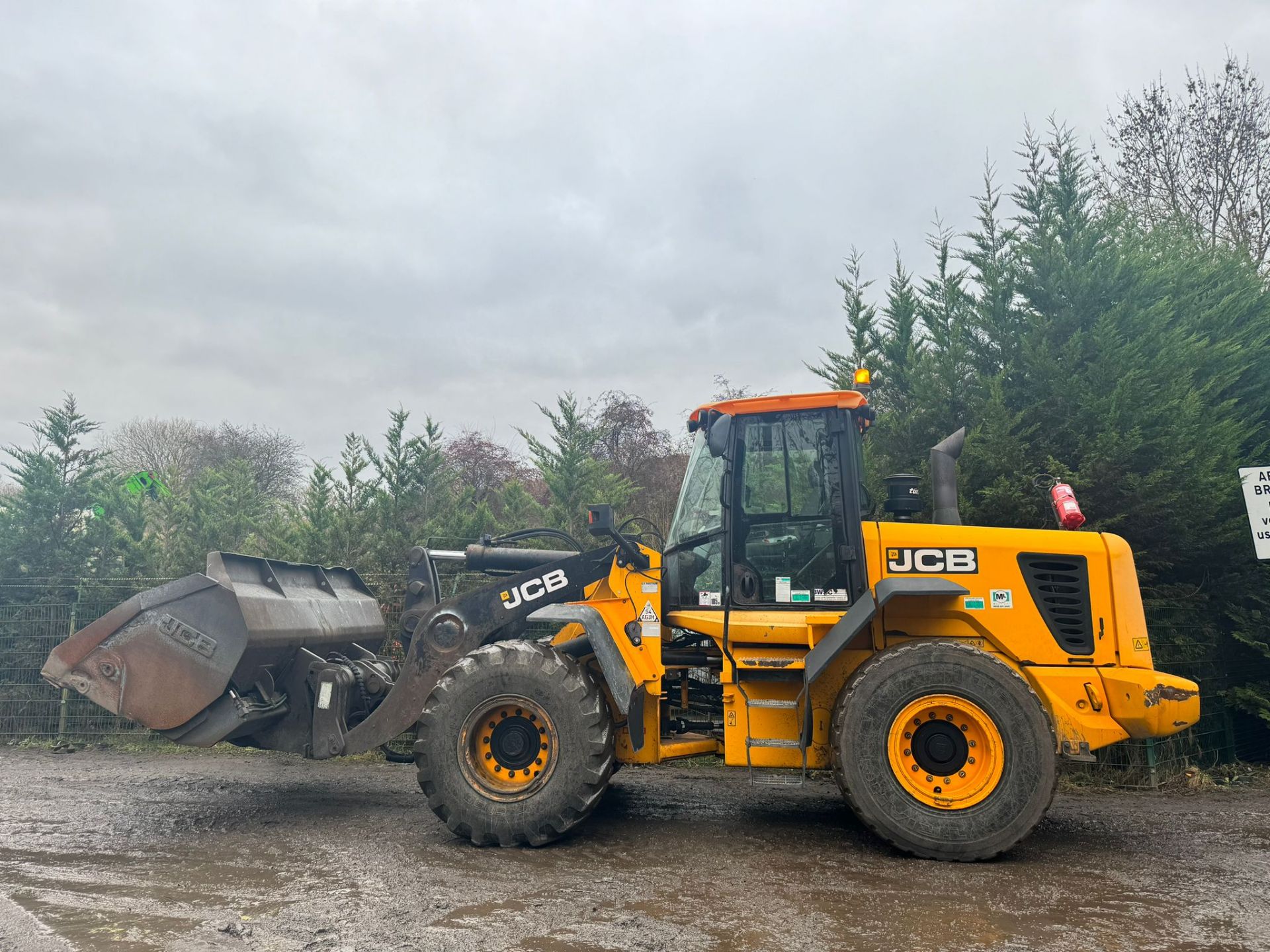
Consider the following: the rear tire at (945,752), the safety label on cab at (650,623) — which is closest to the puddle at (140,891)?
the safety label on cab at (650,623)

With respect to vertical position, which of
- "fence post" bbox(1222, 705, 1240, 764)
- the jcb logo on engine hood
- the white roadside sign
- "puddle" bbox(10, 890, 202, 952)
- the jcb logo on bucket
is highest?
the white roadside sign

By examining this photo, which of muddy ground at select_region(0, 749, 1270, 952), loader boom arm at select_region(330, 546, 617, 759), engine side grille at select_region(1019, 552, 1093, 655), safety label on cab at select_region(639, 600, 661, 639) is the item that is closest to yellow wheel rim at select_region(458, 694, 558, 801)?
muddy ground at select_region(0, 749, 1270, 952)

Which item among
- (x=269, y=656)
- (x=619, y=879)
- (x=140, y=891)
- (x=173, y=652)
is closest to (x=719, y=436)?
(x=619, y=879)

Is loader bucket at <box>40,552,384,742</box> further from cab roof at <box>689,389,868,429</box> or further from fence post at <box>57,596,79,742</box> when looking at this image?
fence post at <box>57,596,79,742</box>

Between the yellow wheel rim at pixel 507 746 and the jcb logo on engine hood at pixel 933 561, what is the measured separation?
2.31m

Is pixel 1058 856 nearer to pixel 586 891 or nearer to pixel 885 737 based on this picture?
pixel 885 737

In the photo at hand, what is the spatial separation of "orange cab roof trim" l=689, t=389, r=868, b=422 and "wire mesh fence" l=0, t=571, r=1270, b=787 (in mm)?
→ 3641

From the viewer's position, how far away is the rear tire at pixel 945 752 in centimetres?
512

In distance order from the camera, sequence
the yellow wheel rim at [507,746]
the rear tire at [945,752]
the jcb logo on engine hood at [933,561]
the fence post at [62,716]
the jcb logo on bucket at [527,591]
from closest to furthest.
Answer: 1. the rear tire at [945,752]
2. the yellow wheel rim at [507,746]
3. the jcb logo on engine hood at [933,561]
4. the jcb logo on bucket at [527,591]
5. the fence post at [62,716]

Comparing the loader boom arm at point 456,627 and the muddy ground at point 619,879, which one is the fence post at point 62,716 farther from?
the loader boom arm at point 456,627

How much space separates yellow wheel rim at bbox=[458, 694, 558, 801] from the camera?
5.59m

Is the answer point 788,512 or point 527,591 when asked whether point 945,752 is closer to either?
point 788,512

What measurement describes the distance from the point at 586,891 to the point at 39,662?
8243mm

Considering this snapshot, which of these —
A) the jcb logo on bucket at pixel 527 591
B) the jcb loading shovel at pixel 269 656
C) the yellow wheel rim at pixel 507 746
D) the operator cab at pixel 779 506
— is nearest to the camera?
the yellow wheel rim at pixel 507 746
